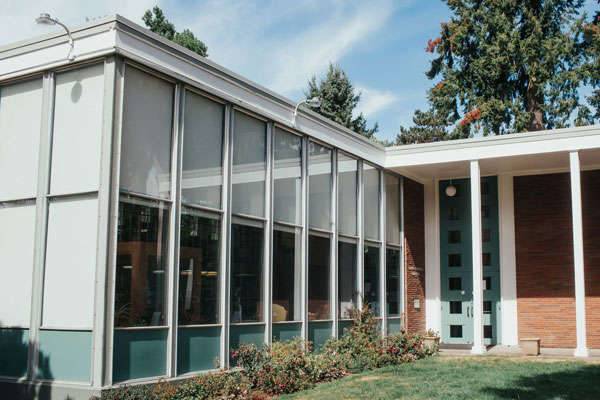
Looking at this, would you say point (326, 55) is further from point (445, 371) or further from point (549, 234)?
point (445, 371)

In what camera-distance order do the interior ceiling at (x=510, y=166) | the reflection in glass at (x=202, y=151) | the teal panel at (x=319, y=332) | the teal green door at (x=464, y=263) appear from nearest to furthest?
the reflection in glass at (x=202, y=151), the teal panel at (x=319, y=332), the interior ceiling at (x=510, y=166), the teal green door at (x=464, y=263)

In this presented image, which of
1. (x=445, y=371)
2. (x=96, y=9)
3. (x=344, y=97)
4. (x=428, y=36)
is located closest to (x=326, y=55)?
(x=344, y=97)

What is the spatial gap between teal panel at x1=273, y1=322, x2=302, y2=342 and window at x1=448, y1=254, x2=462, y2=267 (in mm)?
7528

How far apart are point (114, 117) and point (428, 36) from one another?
2336cm

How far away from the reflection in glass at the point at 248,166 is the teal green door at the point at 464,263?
8646mm

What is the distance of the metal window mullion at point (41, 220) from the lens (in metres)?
9.51

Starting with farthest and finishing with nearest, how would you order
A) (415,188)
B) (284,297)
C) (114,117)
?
1. (415,188)
2. (284,297)
3. (114,117)

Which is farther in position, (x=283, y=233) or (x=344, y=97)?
(x=344, y=97)

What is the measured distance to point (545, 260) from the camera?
18.3 metres

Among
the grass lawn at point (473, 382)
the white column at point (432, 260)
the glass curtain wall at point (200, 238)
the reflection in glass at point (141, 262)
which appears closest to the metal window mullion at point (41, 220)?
the reflection in glass at point (141, 262)

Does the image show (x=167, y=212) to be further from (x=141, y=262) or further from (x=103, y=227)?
(x=103, y=227)

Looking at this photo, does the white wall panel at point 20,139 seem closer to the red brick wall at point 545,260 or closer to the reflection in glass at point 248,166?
the reflection in glass at point 248,166

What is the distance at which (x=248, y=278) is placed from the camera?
1205 cm

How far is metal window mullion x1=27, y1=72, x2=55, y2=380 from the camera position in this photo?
374 inches
